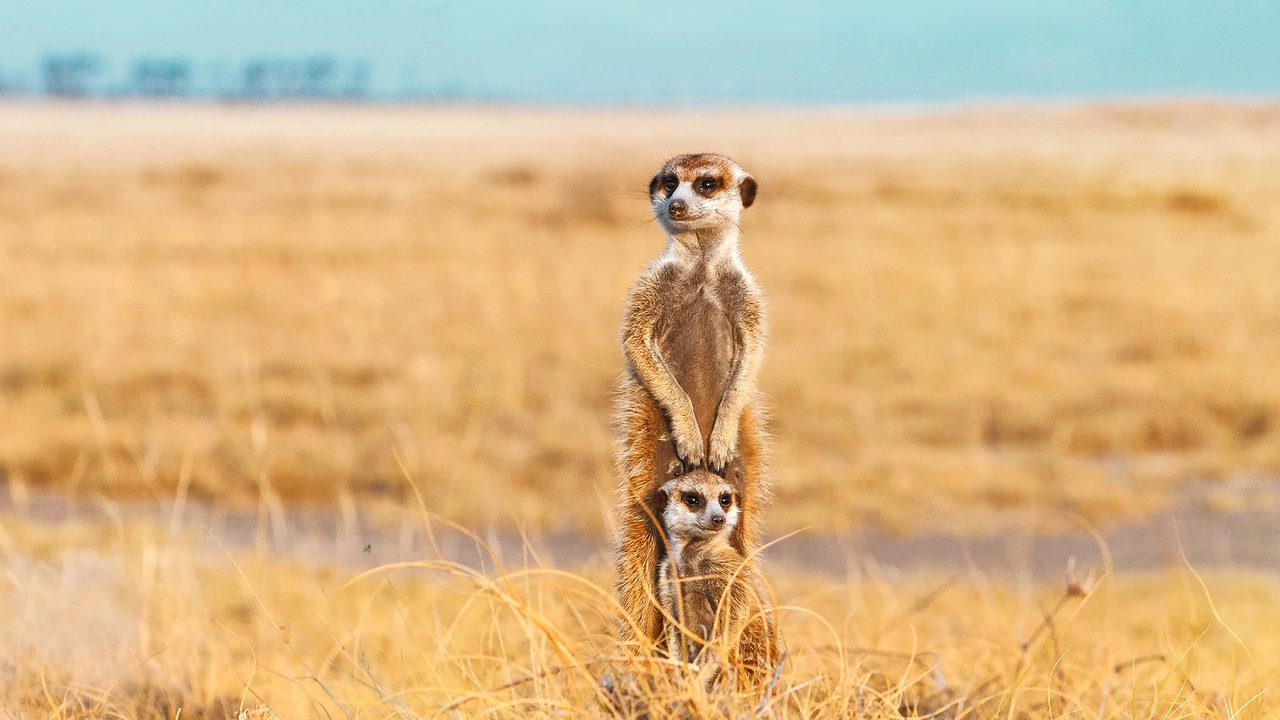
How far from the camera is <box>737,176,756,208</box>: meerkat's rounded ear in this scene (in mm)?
2482

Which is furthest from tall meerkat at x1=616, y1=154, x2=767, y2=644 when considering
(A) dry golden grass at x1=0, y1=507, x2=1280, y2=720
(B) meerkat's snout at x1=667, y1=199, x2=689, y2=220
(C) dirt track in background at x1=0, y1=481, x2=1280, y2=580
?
(C) dirt track in background at x1=0, y1=481, x2=1280, y2=580

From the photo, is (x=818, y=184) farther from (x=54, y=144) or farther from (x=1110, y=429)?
(x=54, y=144)

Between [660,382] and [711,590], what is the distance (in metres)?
0.47

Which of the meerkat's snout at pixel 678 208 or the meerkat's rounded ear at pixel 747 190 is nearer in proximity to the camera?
the meerkat's snout at pixel 678 208

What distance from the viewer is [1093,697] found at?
379 centimetres

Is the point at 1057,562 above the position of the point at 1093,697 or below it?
below

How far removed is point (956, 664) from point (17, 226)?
100 ft

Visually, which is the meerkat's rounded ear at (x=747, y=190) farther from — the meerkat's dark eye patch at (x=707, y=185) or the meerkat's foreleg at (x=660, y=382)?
the meerkat's foreleg at (x=660, y=382)

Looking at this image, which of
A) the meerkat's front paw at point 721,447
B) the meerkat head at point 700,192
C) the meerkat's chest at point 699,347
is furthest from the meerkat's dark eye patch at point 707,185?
the meerkat's front paw at point 721,447

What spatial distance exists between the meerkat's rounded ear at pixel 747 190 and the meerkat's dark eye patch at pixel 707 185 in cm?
6

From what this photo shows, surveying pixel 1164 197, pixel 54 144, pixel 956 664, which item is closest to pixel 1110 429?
pixel 956 664

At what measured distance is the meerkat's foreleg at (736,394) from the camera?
239 centimetres

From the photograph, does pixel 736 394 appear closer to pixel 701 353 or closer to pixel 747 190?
pixel 701 353

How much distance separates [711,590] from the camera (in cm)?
249
